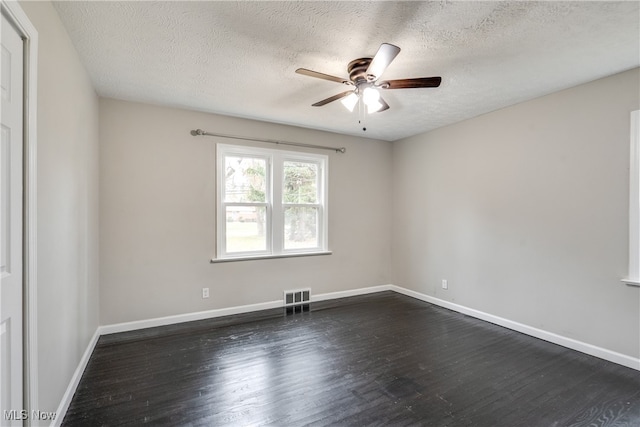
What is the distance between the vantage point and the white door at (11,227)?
124cm

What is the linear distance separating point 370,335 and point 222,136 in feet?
9.69

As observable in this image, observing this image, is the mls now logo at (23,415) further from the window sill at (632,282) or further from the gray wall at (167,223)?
the window sill at (632,282)

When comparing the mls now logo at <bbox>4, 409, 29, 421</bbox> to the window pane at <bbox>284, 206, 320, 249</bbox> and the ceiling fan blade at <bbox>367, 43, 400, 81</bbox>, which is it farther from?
the window pane at <bbox>284, 206, 320, 249</bbox>

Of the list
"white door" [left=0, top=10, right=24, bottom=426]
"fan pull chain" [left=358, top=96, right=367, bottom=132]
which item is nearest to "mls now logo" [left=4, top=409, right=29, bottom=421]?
"white door" [left=0, top=10, right=24, bottom=426]

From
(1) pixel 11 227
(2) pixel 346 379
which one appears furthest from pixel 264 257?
(1) pixel 11 227

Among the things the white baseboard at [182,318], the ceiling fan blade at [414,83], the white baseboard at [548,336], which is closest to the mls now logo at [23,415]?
the white baseboard at [182,318]

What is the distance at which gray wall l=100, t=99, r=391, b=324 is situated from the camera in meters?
3.27

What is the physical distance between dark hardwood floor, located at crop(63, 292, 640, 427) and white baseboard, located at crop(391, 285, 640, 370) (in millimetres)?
73

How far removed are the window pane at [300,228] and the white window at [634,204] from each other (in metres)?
3.37

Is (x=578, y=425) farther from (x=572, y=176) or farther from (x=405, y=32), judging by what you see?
(x=405, y=32)

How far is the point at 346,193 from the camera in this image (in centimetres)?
475

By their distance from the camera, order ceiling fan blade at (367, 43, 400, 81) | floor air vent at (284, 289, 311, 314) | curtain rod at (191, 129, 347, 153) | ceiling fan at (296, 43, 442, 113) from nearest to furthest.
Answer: ceiling fan blade at (367, 43, 400, 81) → ceiling fan at (296, 43, 442, 113) → curtain rod at (191, 129, 347, 153) → floor air vent at (284, 289, 311, 314)

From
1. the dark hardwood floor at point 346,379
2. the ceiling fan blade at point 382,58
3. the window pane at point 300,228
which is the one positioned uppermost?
the ceiling fan blade at point 382,58

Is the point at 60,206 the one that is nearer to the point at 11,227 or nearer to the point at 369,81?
the point at 11,227
